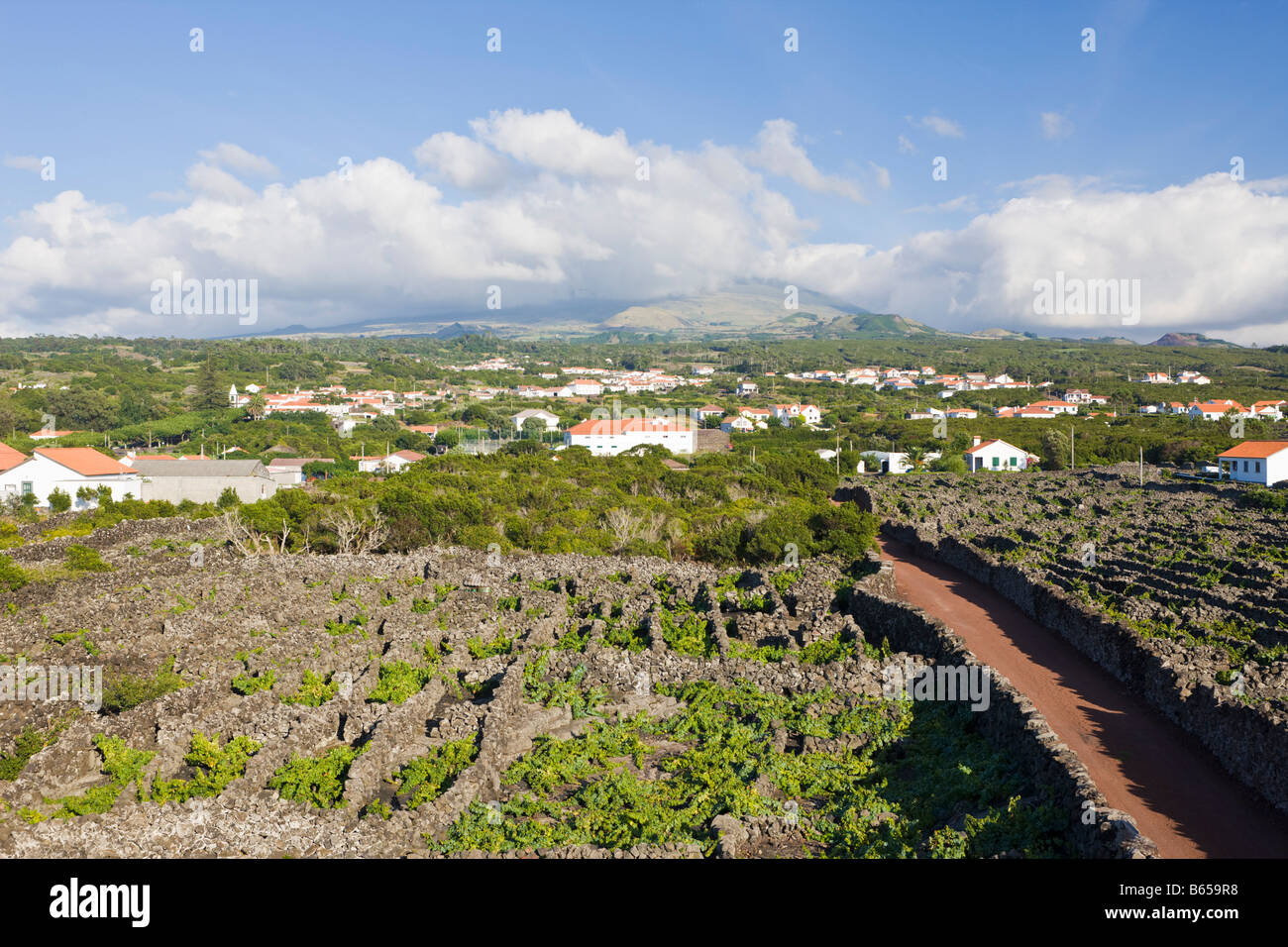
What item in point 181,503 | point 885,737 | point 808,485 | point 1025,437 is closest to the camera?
point 885,737

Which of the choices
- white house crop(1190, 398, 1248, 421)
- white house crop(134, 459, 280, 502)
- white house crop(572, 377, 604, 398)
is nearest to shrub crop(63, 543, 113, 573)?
white house crop(134, 459, 280, 502)

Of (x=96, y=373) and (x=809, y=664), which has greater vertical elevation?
(x=96, y=373)

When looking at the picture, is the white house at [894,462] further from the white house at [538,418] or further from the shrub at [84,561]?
the shrub at [84,561]

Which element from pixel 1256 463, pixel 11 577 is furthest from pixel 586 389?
pixel 11 577

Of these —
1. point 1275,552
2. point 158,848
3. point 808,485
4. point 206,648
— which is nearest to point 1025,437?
Answer: point 808,485

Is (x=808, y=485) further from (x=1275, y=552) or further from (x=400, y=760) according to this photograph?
(x=400, y=760)

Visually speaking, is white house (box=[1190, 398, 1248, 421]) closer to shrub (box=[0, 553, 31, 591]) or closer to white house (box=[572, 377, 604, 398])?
white house (box=[572, 377, 604, 398])
